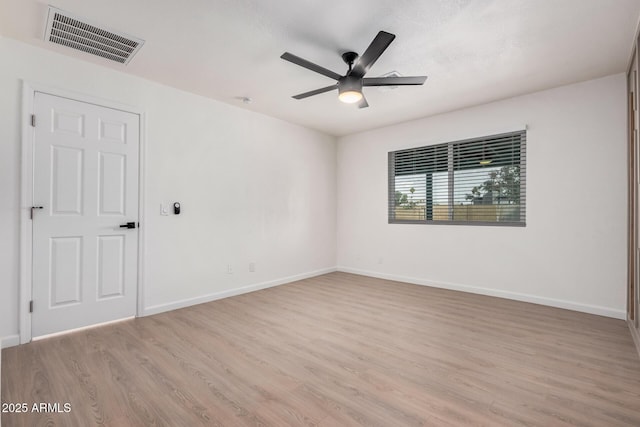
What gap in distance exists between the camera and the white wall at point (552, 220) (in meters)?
3.51

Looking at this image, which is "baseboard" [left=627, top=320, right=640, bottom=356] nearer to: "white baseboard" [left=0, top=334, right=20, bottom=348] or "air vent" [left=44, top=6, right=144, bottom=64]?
"air vent" [left=44, top=6, right=144, bottom=64]

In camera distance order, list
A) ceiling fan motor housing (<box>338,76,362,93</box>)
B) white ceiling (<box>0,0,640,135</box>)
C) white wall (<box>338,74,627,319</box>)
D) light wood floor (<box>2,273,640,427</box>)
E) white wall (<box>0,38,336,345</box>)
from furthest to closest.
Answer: white wall (<box>338,74,627,319</box>)
ceiling fan motor housing (<box>338,76,362,93</box>)
white wall (<box>0,38,336,345</box>)
white ceiling (<box>0,0,640,135</box>)
light wood floor (<box>2,273,640,427</box>)

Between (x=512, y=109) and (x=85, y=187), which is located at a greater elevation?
(x=512, y=109)

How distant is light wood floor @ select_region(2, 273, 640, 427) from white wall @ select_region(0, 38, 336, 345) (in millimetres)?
647

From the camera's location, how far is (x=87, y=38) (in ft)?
8.91

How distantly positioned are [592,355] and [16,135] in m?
5.29

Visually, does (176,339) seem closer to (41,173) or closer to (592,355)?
(41,173)

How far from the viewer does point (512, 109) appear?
4.18 m

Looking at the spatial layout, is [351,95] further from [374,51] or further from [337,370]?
[337,370]

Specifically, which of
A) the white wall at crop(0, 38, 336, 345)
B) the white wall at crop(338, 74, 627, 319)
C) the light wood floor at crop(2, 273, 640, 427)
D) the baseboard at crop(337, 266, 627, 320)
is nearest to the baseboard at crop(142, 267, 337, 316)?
the white wall at crop(0, 38, 336, 345)

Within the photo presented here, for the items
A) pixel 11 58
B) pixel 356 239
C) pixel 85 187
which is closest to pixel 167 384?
pixel 85 187

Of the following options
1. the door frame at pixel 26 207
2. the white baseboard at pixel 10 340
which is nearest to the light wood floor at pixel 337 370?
the white baseboard at pixel 10 340

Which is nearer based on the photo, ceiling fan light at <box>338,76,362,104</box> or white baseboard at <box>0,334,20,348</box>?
white baseboard at <box>0,334,20,348</box>

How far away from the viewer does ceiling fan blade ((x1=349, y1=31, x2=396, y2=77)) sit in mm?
2225
